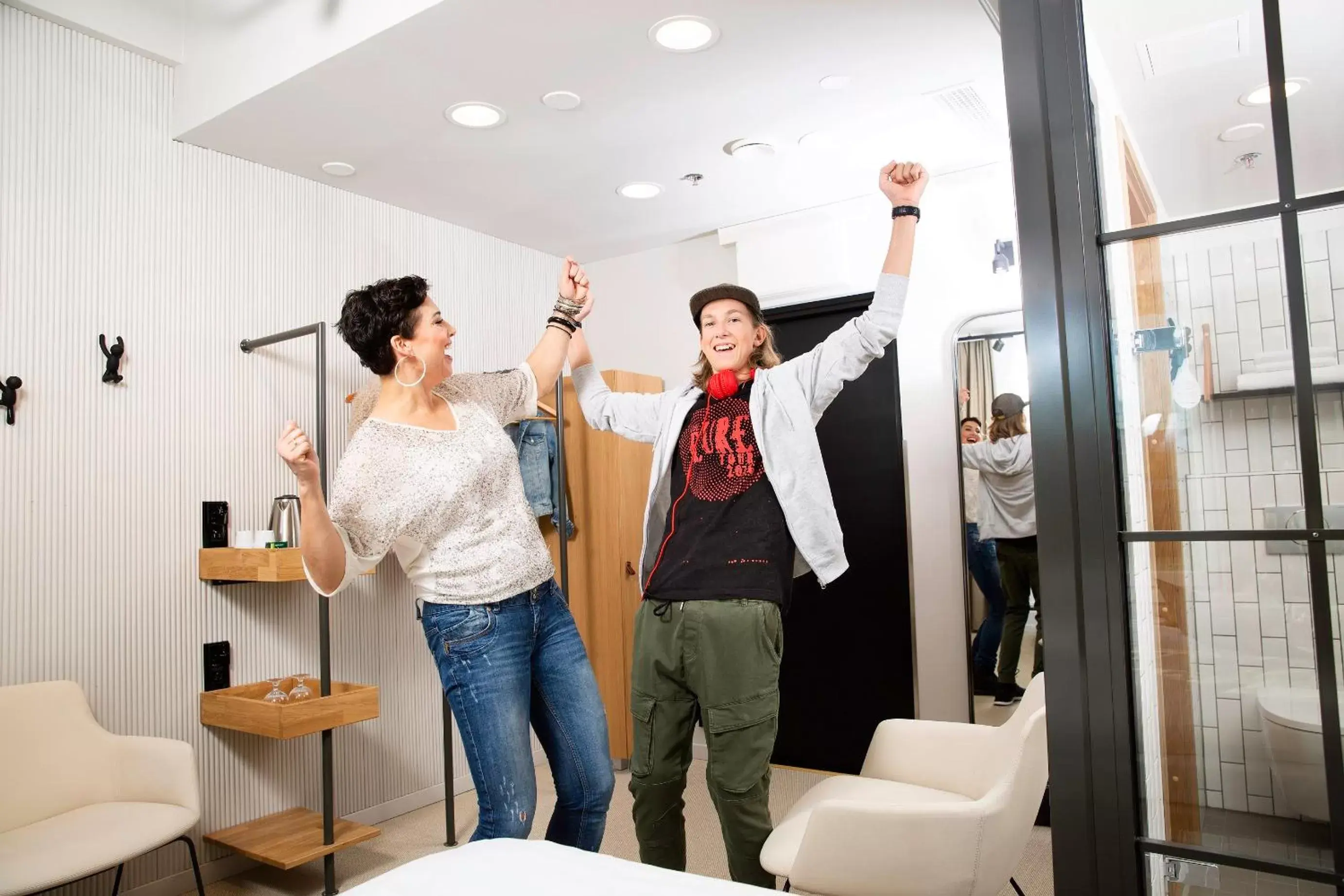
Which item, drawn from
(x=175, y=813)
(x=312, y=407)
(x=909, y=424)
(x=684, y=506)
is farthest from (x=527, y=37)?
(x=175, y=813)

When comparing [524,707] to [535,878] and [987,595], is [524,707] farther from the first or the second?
[987,595]

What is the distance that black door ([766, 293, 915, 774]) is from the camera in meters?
3.49

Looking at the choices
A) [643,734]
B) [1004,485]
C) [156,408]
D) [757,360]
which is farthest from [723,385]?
[156,408]

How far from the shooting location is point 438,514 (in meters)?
1.84

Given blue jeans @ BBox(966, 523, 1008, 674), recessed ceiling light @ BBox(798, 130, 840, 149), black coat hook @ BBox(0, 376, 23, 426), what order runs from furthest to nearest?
1. blue jeans @ BBox(966, 523, 1008, 674)
2. recessed ceiling light @ BBox(798, 130, 840, 149)
3. black coat hook @ BBox(0, 376, 23, 426)

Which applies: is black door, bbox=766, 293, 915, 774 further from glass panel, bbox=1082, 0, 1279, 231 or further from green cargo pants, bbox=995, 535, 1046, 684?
glass panel, bbox=1082, 0, 1279, 231

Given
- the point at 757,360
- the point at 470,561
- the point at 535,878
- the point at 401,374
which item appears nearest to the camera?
the point at 535,878

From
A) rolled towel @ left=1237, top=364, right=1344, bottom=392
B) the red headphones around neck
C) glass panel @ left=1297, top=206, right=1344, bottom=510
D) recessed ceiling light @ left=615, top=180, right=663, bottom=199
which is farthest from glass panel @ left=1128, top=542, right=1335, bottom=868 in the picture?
recessed ceiling light @ left=615, top=180, right=663, bottom=199

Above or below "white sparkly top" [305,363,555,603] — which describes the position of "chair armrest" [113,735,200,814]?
below

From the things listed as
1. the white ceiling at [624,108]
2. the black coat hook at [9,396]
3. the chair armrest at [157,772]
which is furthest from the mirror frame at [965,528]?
the black coat hook at [9,396]

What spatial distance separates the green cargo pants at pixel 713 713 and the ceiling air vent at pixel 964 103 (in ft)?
5.89

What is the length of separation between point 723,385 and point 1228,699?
1.16 m

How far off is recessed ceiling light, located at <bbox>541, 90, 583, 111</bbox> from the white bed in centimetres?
218

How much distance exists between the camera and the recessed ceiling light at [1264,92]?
1347 mm
